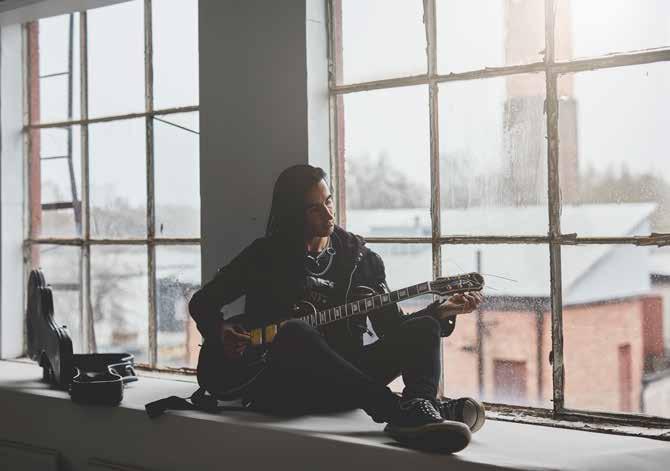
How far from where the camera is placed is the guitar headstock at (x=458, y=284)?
200cm

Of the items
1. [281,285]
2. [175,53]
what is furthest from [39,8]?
[281,285]

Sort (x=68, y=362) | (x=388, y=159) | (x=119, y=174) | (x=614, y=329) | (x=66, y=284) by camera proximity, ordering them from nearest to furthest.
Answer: (x=614, y=329) → (x=388, y=159) → (x=68, y=362) → (x=119, y=174) → (x=66, y=284)

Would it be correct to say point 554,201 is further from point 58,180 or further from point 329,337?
point 58,180

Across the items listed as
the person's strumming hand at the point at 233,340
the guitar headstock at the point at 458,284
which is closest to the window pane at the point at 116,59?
the person's strumming hand at the point at 233,340

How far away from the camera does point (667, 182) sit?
81.2 inches

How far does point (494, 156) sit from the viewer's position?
7.63 feet

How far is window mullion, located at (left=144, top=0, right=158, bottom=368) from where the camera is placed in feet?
10.0

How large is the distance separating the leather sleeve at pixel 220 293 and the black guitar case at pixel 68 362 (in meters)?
0.47

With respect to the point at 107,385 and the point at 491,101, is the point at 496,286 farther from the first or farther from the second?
the point at 107,385

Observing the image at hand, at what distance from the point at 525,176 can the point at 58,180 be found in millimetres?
2109

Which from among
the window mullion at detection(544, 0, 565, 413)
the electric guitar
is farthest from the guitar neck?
the window mullion at detection(544, 0, 565, 413)

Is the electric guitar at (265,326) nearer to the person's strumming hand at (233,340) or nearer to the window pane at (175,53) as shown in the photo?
the person's strumming hand at (233,340)

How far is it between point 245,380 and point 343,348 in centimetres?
33

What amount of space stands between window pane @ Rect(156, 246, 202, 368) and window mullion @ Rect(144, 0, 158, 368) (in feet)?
0.07
